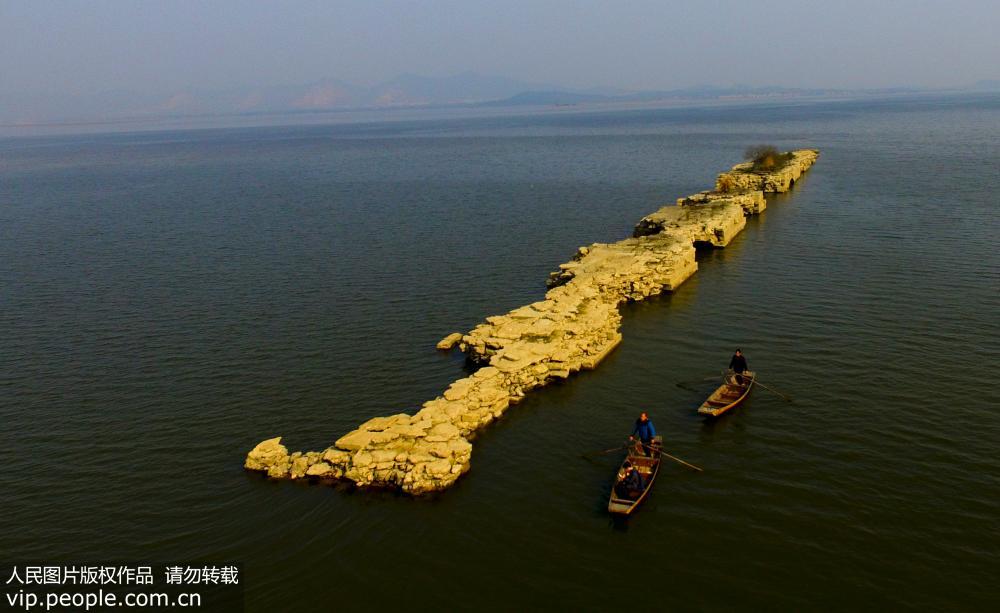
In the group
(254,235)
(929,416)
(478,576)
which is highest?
(254,235)

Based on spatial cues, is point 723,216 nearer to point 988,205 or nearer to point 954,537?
point 988,205

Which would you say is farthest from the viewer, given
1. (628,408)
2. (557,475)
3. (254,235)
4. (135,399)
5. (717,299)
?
(254,235)

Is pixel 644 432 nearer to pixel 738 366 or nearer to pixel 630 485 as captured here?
pixel 630 485

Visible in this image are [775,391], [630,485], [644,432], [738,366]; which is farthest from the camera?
[738,366]

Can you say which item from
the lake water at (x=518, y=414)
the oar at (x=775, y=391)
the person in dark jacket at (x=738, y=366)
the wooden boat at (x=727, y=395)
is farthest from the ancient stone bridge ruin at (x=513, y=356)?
the oar at (x=775, y=391)

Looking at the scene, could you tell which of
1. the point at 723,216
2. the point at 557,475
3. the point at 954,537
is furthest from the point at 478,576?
the point at 723,216

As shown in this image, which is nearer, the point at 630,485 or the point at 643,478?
the point at 630,485

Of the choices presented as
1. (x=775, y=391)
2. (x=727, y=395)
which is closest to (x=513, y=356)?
(x=727, y=395)
